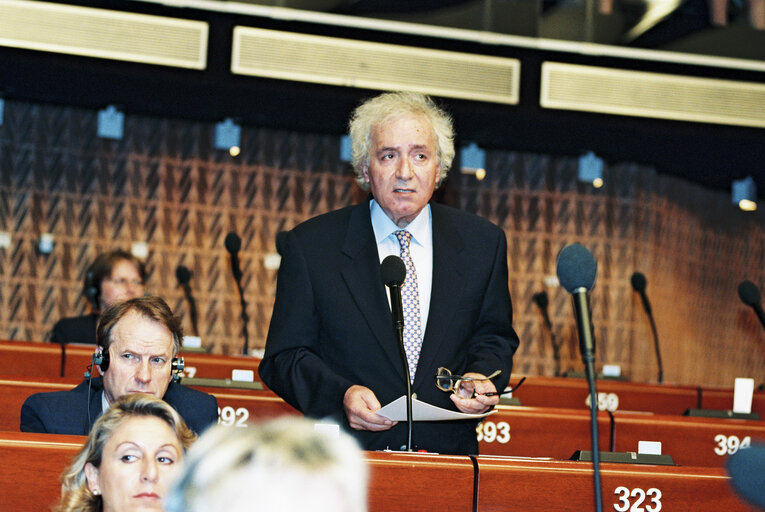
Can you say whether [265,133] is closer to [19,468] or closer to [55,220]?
[55,220]

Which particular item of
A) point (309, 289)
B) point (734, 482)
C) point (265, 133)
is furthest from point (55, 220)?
point (734, 482)

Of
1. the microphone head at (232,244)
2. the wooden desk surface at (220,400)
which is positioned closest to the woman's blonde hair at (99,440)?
the wooden desk surface at (220,400)

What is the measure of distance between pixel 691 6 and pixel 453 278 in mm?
5472

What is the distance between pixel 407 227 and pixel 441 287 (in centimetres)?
21

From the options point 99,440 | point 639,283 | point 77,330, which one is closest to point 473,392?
point 99,440

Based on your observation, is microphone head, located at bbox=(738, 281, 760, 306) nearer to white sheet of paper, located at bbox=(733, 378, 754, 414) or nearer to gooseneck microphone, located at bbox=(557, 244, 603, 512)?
white sheet of paper, located at bbox=(733, 378, 754, 414)

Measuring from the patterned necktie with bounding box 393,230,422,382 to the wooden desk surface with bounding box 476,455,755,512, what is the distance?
45 centimetres

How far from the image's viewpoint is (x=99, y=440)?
2236mm

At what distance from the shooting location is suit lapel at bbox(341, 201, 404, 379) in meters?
2.69

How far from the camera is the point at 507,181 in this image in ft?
29.8

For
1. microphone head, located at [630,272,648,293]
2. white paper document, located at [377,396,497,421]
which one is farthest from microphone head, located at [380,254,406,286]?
microphone head, located at [630,272,648,293]

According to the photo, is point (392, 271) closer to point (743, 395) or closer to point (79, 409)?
point (79, 409)

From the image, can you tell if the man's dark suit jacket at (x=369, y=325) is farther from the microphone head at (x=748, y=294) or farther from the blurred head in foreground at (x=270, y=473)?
the microphone head at (x=748, y=294)

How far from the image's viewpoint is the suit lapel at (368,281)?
2.69m
